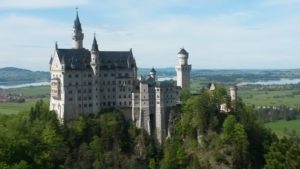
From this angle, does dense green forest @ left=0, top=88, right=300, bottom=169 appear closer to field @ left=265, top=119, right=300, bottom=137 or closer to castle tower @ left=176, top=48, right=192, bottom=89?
castle tower @ left=176, top=48, right=192, bottom=89

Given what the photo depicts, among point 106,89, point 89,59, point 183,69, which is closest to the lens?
point 89,59

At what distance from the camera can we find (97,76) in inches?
A: 4385

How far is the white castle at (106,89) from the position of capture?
108188 mm

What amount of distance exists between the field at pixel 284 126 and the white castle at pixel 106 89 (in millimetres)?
60084

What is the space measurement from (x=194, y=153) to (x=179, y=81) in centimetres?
2267

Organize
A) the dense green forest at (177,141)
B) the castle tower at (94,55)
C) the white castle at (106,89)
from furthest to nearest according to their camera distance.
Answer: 1. the castle tower at (94,55)
2. the white castle at (106,89)
3. the dense green forest at (177,141)

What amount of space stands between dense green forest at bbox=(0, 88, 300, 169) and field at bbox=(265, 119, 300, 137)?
5101 centimetres

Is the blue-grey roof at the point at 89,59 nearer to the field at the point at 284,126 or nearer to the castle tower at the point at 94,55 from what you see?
the castle tower at the point at 94,55

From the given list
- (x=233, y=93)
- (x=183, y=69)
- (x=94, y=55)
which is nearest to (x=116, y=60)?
(x=94, y=55)

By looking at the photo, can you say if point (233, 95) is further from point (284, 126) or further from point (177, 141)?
point (284, 126)

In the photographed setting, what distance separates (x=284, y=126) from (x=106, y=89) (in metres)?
86.0

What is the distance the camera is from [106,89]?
112 meters

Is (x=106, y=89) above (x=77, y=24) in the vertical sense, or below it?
below

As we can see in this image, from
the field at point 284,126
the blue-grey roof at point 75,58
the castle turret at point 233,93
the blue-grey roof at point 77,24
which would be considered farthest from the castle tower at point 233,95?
the field at point 284,126
